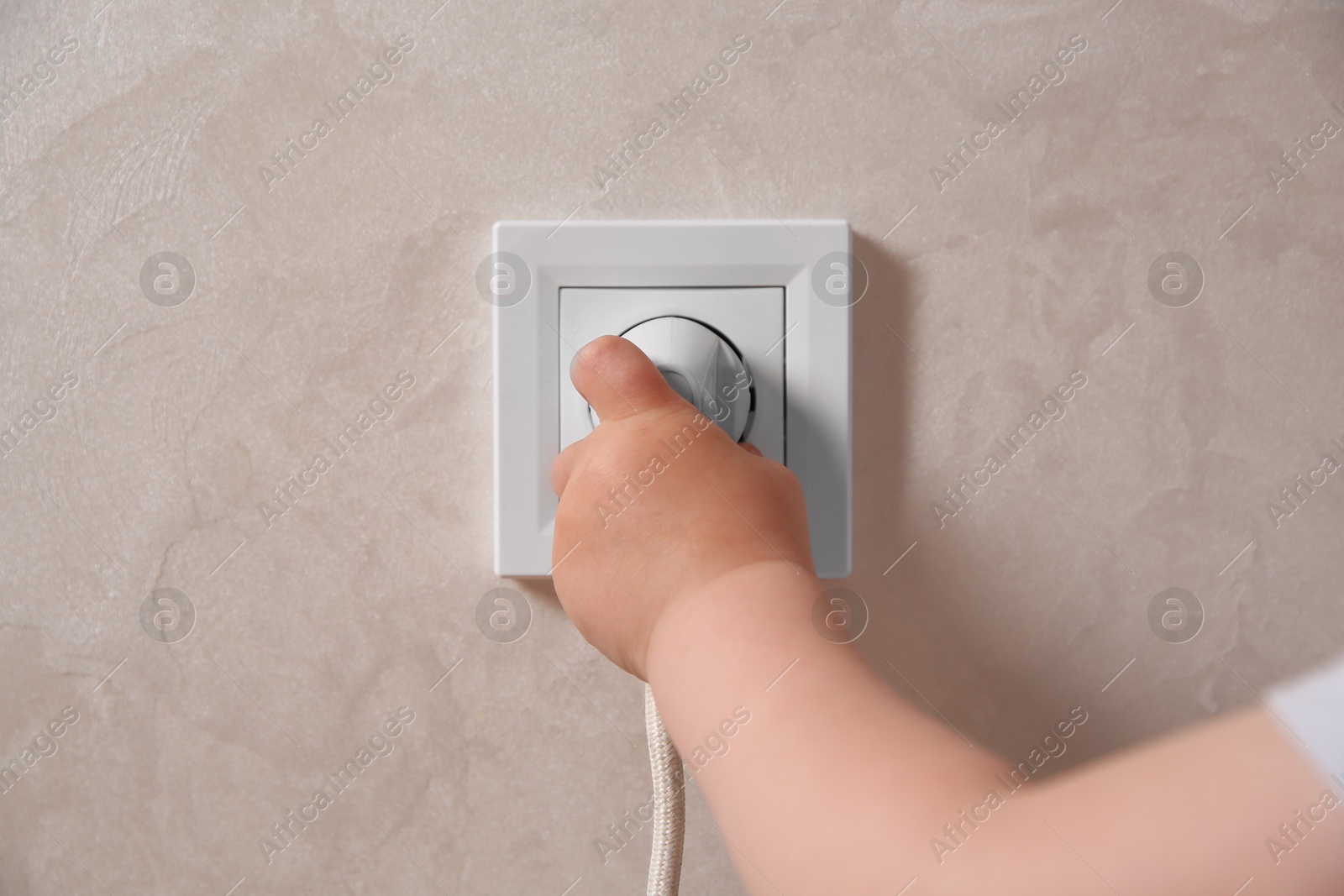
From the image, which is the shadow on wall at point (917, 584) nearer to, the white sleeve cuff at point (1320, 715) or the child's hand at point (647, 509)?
the child's hand at point (647, 509)

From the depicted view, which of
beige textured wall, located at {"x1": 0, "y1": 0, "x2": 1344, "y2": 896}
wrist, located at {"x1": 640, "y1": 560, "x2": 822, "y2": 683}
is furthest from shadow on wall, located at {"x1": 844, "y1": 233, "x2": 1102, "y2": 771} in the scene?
wrist, located at {"x1": 640, "y1": 560, "x2": 822, "y2": 683}

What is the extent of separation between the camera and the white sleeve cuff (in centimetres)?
15

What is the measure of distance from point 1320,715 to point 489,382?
10.8 inches

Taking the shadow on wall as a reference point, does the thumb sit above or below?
above

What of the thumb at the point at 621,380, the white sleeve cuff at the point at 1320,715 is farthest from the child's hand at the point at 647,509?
the white sleeve cuff at the point at 1320,715

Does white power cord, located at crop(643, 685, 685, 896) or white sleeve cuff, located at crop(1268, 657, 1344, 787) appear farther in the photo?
white power cord, located at crop(643, 685, 685, 896)

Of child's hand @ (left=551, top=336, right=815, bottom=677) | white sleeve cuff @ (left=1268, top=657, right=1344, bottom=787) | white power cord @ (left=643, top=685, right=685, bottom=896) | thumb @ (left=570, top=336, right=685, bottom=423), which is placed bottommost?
white power cord @ (left=643, top=685, right=685, bottom=896)

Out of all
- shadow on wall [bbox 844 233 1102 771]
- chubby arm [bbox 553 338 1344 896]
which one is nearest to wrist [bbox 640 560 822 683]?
chubby arm [bbox 553 338 1344 896]

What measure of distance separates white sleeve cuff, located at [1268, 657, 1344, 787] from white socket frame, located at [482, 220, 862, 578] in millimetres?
170

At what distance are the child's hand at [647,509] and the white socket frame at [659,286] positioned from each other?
0.03 metres

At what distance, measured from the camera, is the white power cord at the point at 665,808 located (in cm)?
28

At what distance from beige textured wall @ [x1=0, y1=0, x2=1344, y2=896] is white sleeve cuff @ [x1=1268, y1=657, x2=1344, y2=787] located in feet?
0.57

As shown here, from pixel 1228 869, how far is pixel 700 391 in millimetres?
204

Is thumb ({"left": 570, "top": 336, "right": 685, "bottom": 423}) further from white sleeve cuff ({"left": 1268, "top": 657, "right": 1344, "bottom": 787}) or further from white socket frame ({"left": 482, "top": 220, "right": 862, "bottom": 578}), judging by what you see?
white sleeve cuff ({"left": 1268, "top": 657, "right": 1344, "bottom": 787})
